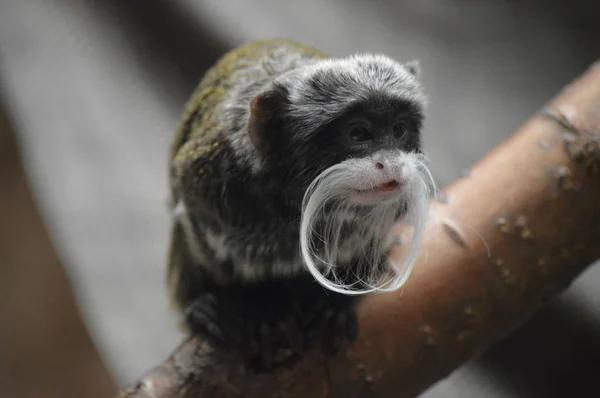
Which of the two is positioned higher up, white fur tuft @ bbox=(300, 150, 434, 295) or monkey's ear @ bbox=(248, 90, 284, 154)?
monkey's ear @ bbox=(248, 90, 284, 154)

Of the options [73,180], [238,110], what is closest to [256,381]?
[238,110]

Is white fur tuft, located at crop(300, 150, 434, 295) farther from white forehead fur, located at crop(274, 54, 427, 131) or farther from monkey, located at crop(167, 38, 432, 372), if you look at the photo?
white forehead fur, located at crop(274, 54, 427, 131)

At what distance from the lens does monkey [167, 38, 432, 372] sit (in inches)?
49.5

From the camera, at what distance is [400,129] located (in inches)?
51.5

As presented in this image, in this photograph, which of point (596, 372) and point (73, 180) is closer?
point (596, 372)

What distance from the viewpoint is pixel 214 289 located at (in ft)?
6.12

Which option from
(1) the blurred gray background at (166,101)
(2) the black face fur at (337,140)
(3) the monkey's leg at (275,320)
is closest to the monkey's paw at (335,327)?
(3) the monkey's leg at (275,320)

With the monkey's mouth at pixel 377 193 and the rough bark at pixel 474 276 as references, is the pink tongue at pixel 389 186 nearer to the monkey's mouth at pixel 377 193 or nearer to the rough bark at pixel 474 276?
the monkey's mouth at pixel 377 193

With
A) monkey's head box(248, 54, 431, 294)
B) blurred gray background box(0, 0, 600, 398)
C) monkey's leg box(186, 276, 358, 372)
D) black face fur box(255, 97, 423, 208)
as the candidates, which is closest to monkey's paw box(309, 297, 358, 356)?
monkey's leg box(186, 276, 358, 372)

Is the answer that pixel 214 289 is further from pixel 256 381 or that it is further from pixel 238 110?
pixel 238 110

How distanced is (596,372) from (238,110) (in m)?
1.75

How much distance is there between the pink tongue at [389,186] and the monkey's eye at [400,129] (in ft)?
0.47

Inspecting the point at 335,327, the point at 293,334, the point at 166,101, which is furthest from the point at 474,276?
the point at 166,101

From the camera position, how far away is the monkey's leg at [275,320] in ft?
4.99
